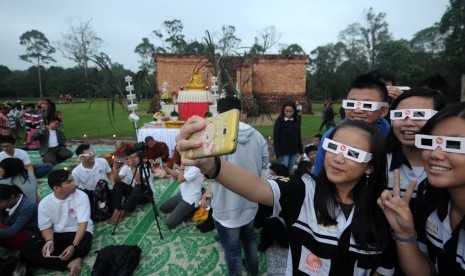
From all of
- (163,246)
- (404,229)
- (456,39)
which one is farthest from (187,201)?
(456,39)

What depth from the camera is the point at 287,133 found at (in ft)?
18.7

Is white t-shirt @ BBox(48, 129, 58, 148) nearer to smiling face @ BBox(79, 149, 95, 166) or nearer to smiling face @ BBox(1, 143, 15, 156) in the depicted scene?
smiling face @ BBox(1, 143, 15, 156)

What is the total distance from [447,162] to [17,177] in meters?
5.45

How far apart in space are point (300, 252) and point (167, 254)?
2931mm

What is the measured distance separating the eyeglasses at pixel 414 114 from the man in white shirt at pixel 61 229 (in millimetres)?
3728

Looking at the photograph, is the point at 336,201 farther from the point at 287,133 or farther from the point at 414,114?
the point at 287,133

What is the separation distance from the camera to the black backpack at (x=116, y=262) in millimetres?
3262

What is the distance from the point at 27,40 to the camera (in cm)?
5609

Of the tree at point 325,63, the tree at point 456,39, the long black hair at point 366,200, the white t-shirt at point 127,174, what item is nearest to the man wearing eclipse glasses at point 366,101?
the long black hair at point 366,200

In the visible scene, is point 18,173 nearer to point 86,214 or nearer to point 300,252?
point 86,214

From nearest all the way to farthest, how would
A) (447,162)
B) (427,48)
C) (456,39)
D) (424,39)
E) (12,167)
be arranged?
(447,162), (12,167), (456,39), (427,48), (424,39)

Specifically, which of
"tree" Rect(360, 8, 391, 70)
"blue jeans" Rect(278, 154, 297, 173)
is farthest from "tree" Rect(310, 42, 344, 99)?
"blue jeans" Rect(278, 154, 297, 173)

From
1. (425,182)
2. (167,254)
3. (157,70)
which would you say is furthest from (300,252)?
(157,70)

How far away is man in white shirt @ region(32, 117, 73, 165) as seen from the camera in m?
8.01
